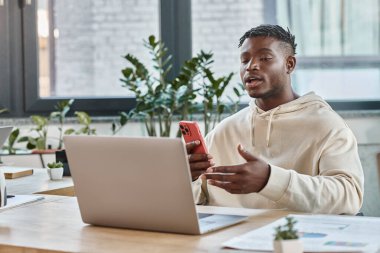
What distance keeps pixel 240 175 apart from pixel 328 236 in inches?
19.7

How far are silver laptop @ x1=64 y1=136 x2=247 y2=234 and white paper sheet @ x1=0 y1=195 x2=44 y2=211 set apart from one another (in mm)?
388

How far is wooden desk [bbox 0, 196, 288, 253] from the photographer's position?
1.89m

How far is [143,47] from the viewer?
4988 mm

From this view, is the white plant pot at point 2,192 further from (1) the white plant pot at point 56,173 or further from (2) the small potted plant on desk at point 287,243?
(2) the small potted plant on desk at point 287,243

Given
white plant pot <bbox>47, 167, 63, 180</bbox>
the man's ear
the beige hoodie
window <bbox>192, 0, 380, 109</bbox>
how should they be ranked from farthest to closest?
window <bbox>192, 0, 380, 109</bbox> → white plant pot <bbox>47, 167, 63, 180</bbox> → the man's ear → the beige hoodie

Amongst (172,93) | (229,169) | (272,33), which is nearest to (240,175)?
(229,169)

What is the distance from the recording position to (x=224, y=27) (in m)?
4.93

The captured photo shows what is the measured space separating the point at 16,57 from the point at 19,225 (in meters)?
2.90

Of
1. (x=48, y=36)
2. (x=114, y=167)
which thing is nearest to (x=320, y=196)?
(x=114, y=167)

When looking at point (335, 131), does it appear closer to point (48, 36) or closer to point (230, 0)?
point (230, 0)

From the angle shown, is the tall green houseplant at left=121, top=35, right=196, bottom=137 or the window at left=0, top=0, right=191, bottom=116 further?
the window at left=0, top=0, right=191, bottom=116

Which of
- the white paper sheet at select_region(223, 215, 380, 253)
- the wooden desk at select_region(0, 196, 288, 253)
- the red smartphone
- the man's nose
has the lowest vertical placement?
the wooden desk at select_region(0, 196, 288, 253)

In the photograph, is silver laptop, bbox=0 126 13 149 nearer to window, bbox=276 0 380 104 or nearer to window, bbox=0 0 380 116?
window, bbox=0 0 380 116

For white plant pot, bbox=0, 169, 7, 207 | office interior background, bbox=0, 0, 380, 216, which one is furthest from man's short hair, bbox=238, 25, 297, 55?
office interior background, bbox=0, 0, 380, 216
